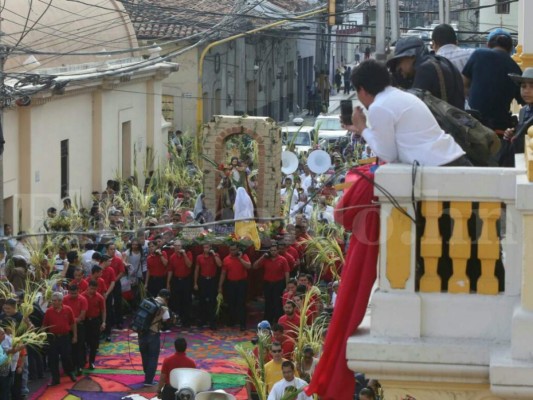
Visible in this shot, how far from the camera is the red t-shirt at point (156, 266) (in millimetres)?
19984

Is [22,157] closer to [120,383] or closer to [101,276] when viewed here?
[101,276]

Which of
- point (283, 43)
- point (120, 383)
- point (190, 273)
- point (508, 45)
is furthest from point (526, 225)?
point (283, 43)

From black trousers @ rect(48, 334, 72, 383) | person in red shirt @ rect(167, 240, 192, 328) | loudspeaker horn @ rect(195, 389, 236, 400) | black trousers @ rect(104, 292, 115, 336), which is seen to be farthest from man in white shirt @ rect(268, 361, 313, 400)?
person in red shirt @ rect(167, 240, 192, 328)

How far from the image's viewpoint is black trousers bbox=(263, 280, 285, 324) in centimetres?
1994

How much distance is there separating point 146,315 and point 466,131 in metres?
9.93

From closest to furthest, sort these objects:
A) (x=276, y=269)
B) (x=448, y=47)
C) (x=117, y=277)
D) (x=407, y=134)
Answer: (x=407, y=134), (x=448, y=47), (x=117, y=277), (x=276, y=269)

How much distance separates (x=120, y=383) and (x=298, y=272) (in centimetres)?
368

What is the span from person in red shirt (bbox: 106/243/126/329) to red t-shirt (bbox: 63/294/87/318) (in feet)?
6.38

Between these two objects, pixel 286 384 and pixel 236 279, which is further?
pixel 236 279

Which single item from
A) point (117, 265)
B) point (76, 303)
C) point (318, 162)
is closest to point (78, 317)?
point (76, 303)

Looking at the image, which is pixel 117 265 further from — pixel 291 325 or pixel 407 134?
pixel 407 134

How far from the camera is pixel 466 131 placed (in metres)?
7.47

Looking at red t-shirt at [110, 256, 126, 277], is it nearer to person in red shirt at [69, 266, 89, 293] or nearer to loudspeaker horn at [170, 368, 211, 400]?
person in red shirt at [69, 266, 89, 293]

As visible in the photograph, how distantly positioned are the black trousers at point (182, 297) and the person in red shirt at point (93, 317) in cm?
231
